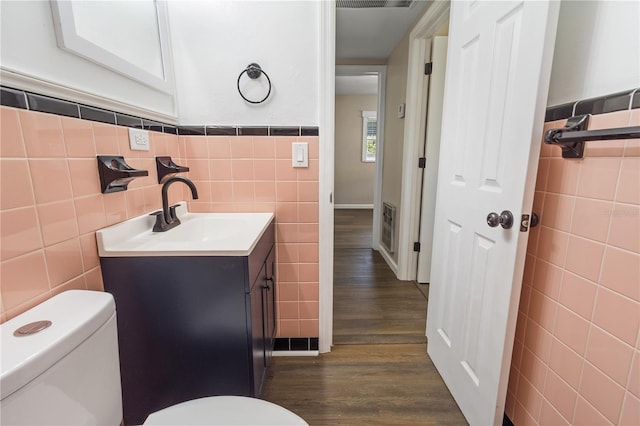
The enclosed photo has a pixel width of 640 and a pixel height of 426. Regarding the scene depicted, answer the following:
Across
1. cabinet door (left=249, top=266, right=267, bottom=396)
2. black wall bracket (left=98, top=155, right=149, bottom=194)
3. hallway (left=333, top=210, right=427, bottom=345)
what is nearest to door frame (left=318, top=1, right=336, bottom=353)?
hallway (left=333, top=210, right=427, bottom=345)

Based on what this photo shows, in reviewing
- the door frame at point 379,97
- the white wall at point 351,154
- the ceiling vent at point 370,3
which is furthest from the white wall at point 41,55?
the white wall at point 351,154

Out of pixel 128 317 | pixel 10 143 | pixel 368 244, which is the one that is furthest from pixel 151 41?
pixel 368 244

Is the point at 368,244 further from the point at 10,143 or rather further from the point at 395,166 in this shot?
the point at 10,143

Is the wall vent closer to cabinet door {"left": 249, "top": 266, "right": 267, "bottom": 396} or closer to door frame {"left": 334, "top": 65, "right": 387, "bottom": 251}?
door frame {"left": 334, "top": 65, "right": 387, "bottom": 251}

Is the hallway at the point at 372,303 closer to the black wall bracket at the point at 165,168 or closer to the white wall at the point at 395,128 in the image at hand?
the white wall at the point at 395,128

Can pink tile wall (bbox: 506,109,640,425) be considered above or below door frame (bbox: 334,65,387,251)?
below

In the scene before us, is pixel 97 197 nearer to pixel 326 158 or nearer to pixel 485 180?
pixel 326 158

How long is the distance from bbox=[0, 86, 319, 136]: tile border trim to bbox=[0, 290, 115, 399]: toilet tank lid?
492 mm

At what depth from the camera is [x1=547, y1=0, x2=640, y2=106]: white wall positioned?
729mm

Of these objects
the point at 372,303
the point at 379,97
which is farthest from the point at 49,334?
the point at 379,97

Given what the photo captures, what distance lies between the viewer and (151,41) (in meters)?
1.27

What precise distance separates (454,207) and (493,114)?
459 millimetres

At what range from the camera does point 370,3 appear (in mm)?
2039

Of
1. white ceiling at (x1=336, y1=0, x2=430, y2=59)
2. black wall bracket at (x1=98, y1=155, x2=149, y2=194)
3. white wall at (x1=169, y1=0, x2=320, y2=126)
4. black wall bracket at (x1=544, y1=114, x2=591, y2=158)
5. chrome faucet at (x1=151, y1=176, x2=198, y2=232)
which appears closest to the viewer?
black wall bracket at (x1=544, y1=114, x2=591, y2=158)
